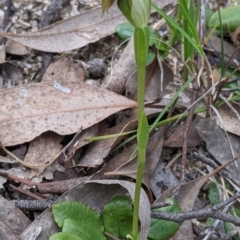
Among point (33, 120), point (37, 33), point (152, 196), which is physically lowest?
point (152, 196)

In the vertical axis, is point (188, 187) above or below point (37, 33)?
below

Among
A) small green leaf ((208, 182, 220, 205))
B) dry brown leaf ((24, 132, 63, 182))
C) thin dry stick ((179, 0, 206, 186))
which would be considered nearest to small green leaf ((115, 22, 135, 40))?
thin dry stick ((179, 0, 206, 186))

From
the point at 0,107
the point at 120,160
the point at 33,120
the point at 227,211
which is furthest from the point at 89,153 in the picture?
the point at 227,211

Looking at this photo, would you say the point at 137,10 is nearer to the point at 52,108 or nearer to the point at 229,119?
the point at 52,108

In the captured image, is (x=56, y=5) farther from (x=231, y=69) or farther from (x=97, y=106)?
(x=231, y=69)

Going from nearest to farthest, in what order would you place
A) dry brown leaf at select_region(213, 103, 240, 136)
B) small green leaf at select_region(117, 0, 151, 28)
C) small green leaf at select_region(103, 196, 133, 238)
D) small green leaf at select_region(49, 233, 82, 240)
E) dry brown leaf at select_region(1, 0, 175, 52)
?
1. small green leaf at select_region(117, 0, 151, 28)
2. small green leaf at select_region(49, 233, 82, 240)
3. small green leaf at select_region(103, 196, 133, 238)
4. dry brown leaf at select_region(213, 103, 240, 136)
5. dry brown leaf at select_region(1, 0, 175, 52)

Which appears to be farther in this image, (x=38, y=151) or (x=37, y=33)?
(x=37, y=33)

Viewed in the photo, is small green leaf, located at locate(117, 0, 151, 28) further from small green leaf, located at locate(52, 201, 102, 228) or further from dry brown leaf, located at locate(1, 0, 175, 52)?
dry brown leaf, located at locate(1, 0, 175, 52)
